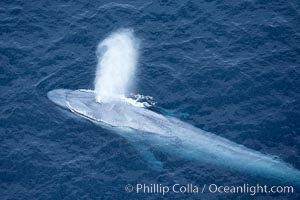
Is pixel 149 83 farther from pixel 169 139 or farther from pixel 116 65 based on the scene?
pixel 169 139

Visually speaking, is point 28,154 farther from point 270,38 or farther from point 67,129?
point 270,38

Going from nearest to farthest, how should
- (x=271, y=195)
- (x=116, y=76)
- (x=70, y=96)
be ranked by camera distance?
1. (x=271, y=195)
2. (x=70, y=96)
3. (x=116, y=76)

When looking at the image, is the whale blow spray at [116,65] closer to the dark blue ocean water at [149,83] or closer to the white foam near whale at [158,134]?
the white foam near whale at [158,134]

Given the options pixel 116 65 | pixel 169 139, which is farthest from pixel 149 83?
pixel 169 139

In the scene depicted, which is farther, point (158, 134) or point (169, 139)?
point (158, 134)

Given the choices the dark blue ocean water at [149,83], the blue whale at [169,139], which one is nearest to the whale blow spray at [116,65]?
the dark blue ocean water at [149,83]

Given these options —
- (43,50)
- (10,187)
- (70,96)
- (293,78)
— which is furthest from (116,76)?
(293,78)

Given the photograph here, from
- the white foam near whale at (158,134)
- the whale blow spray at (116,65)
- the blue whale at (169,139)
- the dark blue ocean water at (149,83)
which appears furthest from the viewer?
the whale blow spray at (116,65)
